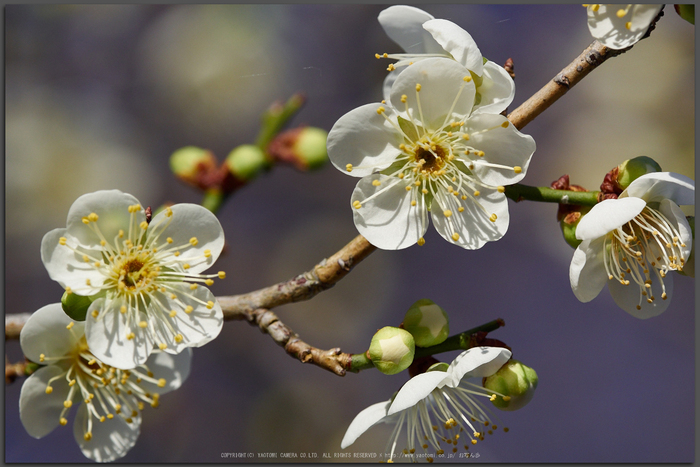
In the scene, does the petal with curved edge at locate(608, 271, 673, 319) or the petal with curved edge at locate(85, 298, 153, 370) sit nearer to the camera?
the petal with curved edge at locate(85, 298, 153, 370)

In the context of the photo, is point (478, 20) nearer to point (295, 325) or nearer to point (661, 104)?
point (661, 104)

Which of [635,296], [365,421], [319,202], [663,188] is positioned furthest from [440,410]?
[319,202]

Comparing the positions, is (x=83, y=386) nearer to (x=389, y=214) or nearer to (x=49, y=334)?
(x=49, y=334)

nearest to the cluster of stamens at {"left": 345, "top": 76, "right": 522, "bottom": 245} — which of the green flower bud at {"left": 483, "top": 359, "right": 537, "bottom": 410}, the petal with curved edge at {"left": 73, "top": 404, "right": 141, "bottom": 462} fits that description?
the green flower bud at {"left": 483, "top": 359, "right": 537, "bottom": 410}

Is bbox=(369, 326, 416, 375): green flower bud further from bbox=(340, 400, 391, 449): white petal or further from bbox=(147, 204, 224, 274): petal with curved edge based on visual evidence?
bbox=(147, 204, 224, 274): petal with curved edge

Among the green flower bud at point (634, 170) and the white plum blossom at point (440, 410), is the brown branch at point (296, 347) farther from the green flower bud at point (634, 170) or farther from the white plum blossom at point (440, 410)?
the green flower bud at point (634, 170)

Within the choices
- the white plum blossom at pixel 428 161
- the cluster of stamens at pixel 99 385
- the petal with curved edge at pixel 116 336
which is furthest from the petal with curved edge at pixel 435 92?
the cluster of stamens at pixel 99 385
